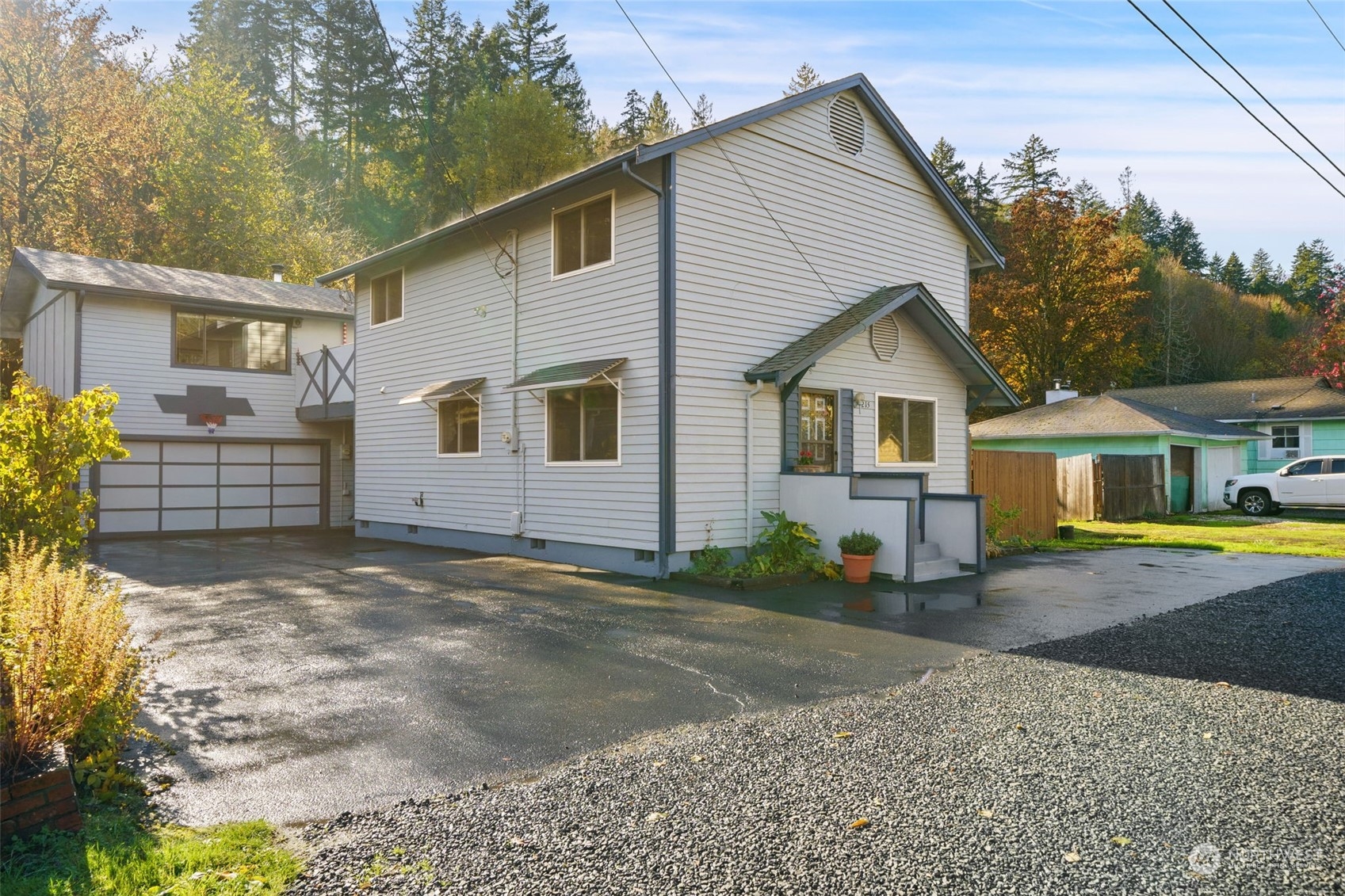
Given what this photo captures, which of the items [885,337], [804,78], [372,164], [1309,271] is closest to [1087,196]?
[1309,271]

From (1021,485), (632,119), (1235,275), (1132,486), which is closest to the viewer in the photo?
(1021,485)

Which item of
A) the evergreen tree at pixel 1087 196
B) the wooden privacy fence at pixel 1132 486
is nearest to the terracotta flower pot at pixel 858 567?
the wooden privacy fence at pixel 1132 486

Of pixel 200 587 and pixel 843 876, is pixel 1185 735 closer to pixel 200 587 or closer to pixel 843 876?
pixel 843 876

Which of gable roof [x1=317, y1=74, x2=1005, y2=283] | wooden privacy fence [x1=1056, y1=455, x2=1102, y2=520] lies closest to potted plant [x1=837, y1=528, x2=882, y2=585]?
gable roof [x1=317, y1=74, x2=1005, y2=283]

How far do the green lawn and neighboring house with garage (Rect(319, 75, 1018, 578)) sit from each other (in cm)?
382

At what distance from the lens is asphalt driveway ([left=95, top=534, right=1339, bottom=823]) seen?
15.2ft

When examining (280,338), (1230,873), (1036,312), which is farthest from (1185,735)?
(1036,312)

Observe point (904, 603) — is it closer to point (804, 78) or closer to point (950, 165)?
point (804, 78)

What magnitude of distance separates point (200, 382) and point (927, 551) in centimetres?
1689

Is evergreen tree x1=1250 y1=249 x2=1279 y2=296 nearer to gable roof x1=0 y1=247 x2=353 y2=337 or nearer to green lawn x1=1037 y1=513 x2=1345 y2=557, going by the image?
green lawn x1=1037 y1=513 x2=1345 y2=557

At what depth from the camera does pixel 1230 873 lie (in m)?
3.20

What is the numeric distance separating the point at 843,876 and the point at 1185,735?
282 cm

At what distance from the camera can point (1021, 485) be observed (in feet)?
55.1

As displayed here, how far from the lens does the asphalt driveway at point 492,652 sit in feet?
15.2
